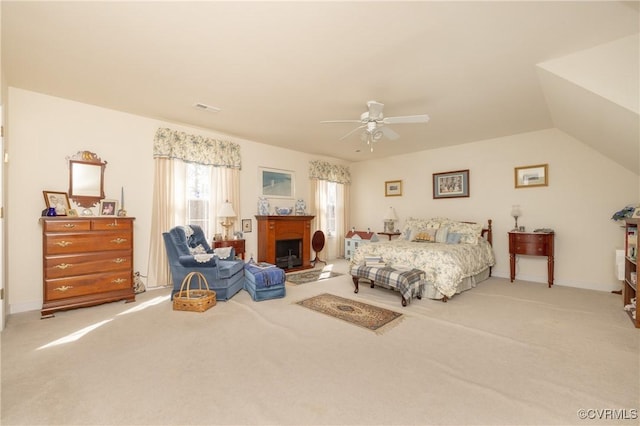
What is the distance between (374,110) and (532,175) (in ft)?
12.2

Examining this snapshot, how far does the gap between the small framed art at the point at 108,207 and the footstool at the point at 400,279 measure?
3784mm

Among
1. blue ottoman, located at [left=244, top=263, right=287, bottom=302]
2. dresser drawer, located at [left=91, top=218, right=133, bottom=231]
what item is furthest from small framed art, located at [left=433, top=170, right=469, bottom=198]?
dresser drawer, located at [left=91, top=218, right=133, bottom=231]

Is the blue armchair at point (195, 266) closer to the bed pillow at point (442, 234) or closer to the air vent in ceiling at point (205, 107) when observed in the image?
the air vent in ceiling at point (205, 107)

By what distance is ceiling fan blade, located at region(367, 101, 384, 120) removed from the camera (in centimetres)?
347

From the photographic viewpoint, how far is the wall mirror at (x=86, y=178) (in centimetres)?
388

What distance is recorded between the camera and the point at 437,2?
6.72 ft

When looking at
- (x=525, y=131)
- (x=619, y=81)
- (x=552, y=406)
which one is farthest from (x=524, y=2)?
(x=525, y=131)

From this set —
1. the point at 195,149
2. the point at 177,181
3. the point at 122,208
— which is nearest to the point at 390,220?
the point at 195,149

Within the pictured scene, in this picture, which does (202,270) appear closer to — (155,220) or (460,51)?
(155,220)

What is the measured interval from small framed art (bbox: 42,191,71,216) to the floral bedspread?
4380 millimetres

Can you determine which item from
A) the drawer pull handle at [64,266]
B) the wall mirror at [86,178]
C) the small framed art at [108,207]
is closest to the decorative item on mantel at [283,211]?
the small framed art at [108,207]

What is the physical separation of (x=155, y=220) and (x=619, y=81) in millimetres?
5899

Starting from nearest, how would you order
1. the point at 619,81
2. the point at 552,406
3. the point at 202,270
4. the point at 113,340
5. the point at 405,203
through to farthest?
the point at 552,406
the point at 619,81
the point at 113,340
the point at 202,270
the point at 405,203

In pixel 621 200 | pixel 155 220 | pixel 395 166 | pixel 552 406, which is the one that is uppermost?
pixel 395 166
